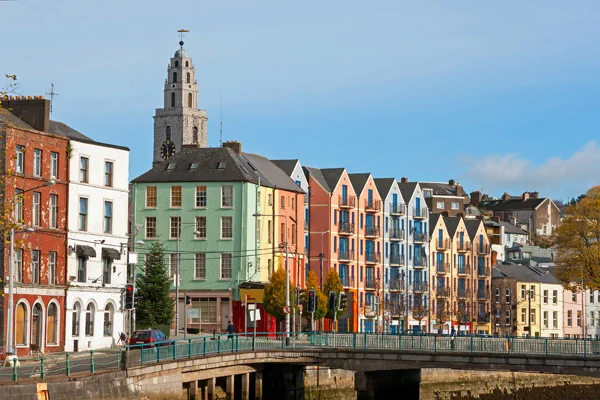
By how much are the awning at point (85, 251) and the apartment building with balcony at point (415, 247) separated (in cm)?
5745

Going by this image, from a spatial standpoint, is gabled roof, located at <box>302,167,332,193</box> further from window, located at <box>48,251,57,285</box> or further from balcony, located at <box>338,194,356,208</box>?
window, located at <box>48,251,57,285</box>

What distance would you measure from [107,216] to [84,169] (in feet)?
13.1

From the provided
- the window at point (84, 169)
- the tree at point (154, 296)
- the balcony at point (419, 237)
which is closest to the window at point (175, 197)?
the tree at point (154, 296)

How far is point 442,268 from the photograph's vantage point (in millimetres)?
→ 141625

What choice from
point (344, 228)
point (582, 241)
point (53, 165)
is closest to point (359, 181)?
point (344, 228)

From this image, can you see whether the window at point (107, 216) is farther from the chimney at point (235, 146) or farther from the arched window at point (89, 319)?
the chimney at point (235, 146)

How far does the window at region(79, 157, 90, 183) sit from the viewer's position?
80250 millimetres

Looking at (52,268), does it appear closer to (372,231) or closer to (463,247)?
(372,231)

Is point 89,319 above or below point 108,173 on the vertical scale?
below

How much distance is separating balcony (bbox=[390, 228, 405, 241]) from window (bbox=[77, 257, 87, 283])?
183 feet

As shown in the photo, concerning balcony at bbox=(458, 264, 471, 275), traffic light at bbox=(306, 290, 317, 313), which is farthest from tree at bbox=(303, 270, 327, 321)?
balcony at bbox=(458, 264, 471, 275)

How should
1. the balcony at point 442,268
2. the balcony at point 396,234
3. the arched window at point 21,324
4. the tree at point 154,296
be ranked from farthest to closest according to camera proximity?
the balcony at point 442,268
the balcony at point 396,234
the tree at point 154,296
the arched window at point 21,324

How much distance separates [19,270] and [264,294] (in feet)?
104

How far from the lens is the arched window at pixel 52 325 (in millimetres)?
76312
